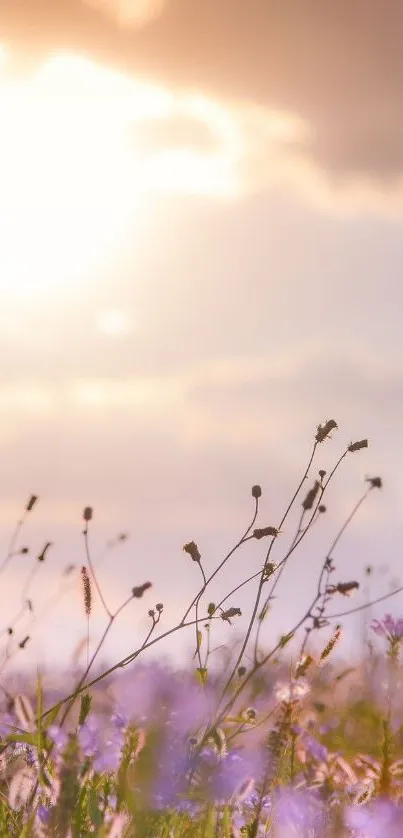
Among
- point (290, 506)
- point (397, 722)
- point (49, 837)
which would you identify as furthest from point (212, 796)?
point (397, 722)

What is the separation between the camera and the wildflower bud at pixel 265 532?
131 inches

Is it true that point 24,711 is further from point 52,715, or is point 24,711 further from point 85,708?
point 85,708

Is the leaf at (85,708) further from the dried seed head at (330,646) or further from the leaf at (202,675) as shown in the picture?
A: the dried seed head at (330,646)

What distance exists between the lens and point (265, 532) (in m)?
3.35

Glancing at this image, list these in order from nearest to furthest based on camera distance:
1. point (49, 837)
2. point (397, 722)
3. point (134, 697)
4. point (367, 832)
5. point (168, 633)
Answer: point (134, 697) < point (49, 837) < point (367, 832) < point (168, 633) < point (397, 722)

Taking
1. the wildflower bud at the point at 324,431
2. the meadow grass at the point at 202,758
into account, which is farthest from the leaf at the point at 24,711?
the wildflower bud at the point at 324,431

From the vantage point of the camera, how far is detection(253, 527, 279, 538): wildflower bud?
333 centimetres

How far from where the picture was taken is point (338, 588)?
310 centimetres

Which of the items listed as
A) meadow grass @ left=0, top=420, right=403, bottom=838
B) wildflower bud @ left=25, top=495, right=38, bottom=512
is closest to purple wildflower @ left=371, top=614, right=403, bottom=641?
meadow grass @ left=0, top=420, right=403, bottom=838

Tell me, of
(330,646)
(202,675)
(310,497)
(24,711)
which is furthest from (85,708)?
(310,497)

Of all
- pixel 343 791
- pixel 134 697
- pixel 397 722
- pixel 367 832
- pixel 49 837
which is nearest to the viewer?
→ pixel 134 697

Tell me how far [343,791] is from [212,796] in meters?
0.83

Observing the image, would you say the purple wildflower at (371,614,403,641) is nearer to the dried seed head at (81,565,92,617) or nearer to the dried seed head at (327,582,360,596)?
the dried seed head at (327,582,360,596)

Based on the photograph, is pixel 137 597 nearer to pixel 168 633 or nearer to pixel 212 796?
pixel 168 633
